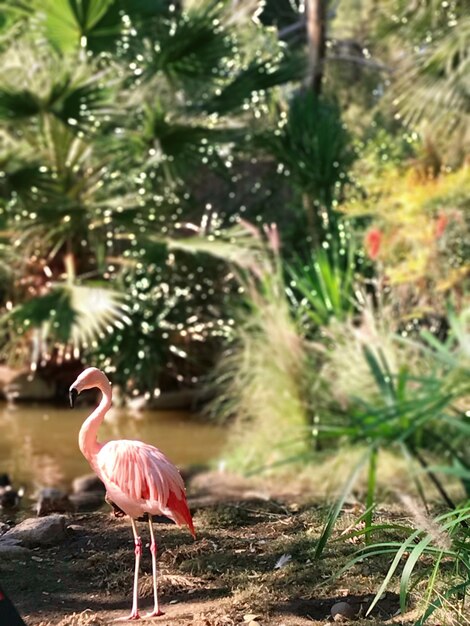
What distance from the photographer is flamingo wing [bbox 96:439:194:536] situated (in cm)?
266

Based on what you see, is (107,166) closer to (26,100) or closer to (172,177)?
(172,177)

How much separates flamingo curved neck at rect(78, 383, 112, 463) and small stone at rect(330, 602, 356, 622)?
0.77 metres

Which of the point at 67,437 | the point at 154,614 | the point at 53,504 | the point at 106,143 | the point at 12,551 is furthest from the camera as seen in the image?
the point at 106,143

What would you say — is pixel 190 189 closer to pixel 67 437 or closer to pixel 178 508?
pixel 67 437

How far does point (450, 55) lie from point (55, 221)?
4235mm

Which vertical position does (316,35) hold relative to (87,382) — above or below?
above

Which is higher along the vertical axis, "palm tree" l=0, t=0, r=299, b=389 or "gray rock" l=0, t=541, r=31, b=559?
"palm tree" l=0, t=0, r=299, b=389

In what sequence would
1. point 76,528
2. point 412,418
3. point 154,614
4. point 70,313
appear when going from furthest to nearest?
point 70,313 → point 76,528 → point 154,614 → point 412,418

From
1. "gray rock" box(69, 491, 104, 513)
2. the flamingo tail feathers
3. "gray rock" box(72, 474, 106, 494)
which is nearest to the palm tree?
"gray rock" box(72, 474, 106, 494)

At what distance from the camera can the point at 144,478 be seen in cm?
267

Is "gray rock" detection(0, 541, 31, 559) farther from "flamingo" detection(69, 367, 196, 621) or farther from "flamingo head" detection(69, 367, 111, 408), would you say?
"flamingo head" detection(69, 367, 111, 408)

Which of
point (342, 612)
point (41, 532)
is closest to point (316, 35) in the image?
point (41, 532)

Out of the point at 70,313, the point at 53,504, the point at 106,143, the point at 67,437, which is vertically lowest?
the point at 67,437

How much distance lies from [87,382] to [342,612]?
2.99ft
